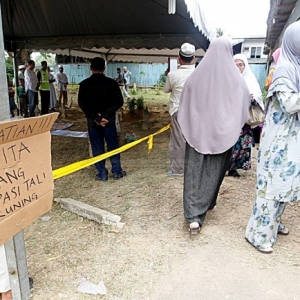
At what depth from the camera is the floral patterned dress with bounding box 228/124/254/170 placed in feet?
11.9

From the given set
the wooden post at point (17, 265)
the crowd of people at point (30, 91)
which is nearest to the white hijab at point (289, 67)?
the wooden post at point (17, 265)

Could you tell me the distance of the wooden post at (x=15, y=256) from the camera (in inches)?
59.6

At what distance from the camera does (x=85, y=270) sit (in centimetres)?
214

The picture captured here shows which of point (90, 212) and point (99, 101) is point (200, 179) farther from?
point (99, 101)

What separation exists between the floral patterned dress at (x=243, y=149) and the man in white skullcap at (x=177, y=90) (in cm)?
69

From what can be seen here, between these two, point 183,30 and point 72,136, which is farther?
point 72,136

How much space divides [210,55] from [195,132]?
61cm

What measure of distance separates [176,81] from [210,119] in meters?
1.49

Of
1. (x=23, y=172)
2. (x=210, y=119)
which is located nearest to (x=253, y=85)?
(x=210, y=119)

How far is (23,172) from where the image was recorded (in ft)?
4.91

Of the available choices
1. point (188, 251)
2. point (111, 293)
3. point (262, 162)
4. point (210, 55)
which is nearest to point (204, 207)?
point (188, 251)

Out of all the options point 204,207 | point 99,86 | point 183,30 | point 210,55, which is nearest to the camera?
point 210,55

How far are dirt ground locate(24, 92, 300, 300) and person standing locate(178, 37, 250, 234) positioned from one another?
1.01 ft

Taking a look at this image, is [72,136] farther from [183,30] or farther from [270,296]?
[270,296]
